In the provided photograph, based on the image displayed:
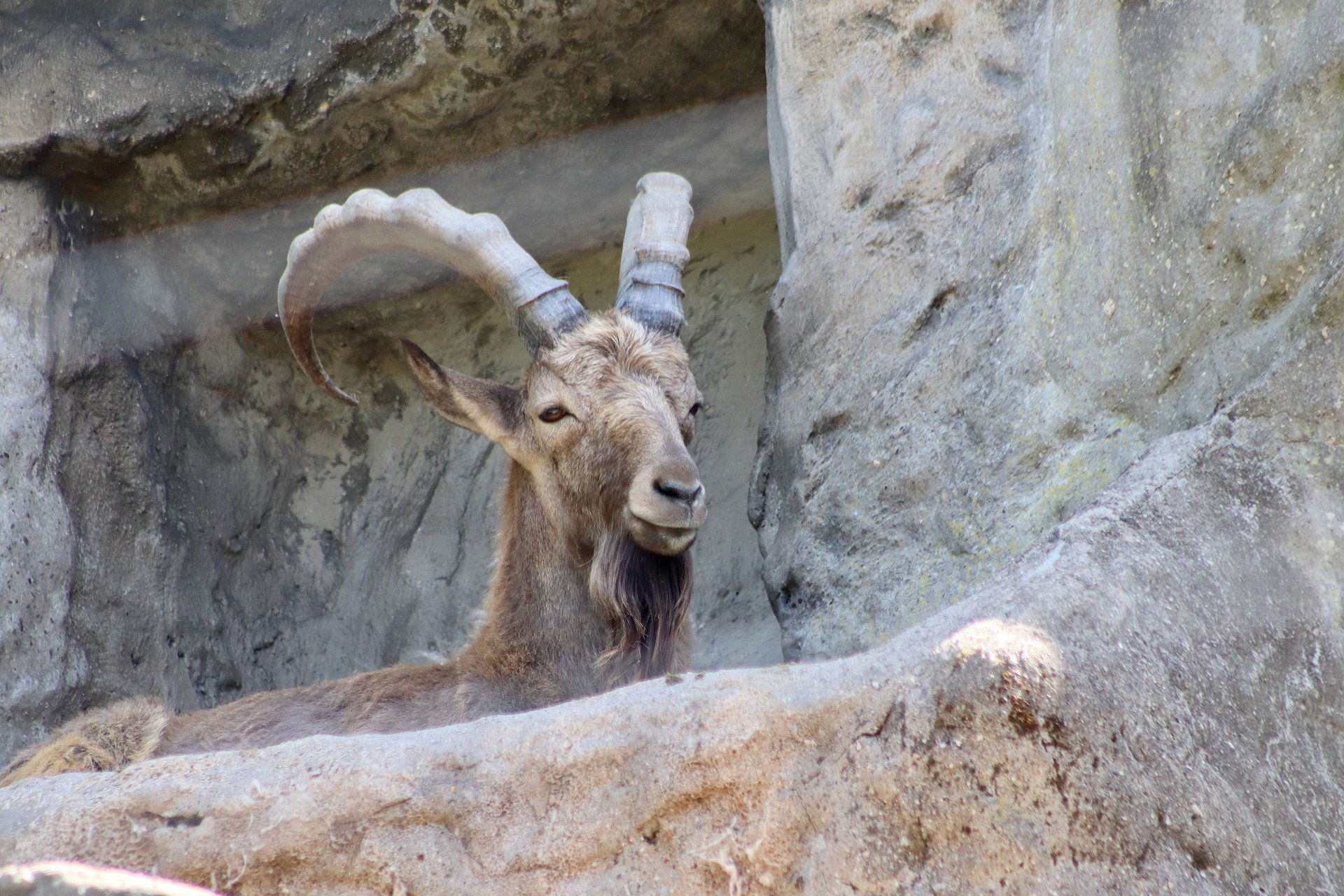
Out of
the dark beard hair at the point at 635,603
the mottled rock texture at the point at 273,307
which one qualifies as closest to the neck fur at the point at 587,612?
the dark beard hair at the point at 635,603

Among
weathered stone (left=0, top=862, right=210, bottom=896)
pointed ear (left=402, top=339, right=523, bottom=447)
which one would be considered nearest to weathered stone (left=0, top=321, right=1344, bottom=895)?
weathered stone (left=0, top=862, right=210, bottom=896)

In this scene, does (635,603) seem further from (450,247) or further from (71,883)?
(71,883)

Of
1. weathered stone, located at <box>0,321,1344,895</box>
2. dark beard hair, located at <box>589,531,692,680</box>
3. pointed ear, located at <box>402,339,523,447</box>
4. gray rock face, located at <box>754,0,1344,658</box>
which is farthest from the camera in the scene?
pointed ear, located at <box>402,339,523,447</box>

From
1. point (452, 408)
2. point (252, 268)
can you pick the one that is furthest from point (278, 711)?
point (252, 268)

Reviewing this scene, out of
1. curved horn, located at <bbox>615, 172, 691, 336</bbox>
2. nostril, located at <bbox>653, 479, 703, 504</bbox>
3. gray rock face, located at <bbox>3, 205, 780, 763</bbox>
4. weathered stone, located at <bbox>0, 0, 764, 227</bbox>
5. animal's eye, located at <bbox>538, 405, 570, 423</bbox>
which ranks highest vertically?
weathered stone, located at <bbox>0, 0, 764, 227</bbox>

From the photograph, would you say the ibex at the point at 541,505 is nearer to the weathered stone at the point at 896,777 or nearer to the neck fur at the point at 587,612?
the neck fur at the point at 587,612

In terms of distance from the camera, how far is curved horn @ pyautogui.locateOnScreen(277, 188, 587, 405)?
5125 mm

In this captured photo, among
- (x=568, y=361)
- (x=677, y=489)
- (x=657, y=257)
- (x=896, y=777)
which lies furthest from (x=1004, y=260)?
(x=896, y=777)

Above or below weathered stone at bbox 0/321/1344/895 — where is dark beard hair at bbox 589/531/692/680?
below

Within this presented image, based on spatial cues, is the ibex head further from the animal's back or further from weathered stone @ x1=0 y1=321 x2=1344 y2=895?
weathered stone @ x1=0 y1=321 x2=1344 y2=895

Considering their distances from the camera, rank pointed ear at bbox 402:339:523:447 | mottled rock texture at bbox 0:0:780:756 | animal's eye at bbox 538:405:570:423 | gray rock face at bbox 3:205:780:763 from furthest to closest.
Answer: gray rock face at bbox 3:205:780:763, mottled rock texture at bbox 0:0:780:756, pointed ear at bbox 402:339:523:447, animal's eye at bbox 538:405:570:423

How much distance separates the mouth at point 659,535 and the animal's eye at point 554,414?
56cm

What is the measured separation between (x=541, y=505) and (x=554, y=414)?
0.37 meters

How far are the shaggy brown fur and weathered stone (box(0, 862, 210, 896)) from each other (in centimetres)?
261
